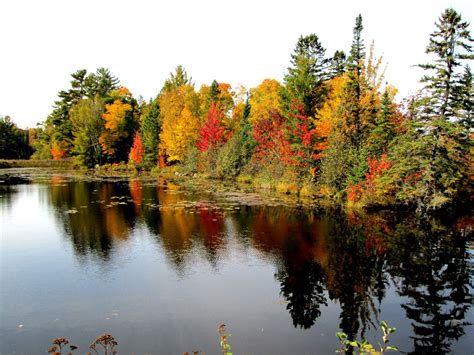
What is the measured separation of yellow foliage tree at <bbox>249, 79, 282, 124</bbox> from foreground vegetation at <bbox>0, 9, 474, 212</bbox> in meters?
0.29

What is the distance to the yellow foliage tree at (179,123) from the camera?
2221 inches

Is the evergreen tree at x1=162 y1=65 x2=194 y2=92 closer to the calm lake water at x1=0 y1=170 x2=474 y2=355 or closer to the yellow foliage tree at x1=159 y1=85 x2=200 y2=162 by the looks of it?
the yellow foliage tree at x1=159 y1=85 x2=200 y2=162

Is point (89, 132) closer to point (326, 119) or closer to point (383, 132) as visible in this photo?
point (326, 119)

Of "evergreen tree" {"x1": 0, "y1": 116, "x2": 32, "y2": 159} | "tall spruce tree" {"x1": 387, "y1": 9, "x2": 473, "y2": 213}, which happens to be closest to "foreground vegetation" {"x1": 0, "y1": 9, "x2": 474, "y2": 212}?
"tall spruce tree" {"x1": 387, "y1": 9, "x2": 473, "y2": 213}

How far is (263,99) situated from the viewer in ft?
184

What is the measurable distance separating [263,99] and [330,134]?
973 inches

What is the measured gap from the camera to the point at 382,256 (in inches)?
660

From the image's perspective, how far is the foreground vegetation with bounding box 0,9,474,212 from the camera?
2395 cm

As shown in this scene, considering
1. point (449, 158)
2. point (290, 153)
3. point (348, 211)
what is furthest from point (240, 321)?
point (290, 153)

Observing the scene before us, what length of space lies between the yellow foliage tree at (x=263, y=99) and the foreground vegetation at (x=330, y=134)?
11.5 inches

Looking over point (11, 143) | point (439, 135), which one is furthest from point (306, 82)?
point (11, 143)

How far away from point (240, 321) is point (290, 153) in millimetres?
26467

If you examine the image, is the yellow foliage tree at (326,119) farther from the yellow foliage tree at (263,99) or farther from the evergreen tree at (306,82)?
the yellow foliage tree at (263,99)

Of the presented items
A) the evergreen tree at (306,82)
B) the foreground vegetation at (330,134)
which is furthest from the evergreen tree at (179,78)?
the evergreen tree at (306,82)
